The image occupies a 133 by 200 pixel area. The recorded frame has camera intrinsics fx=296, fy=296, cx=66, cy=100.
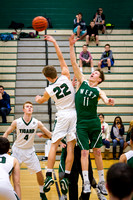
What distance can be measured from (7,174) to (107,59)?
8.93m

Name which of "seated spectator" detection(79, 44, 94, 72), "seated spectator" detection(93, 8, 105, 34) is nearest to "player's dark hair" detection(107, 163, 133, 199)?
"seated spectator" detection(79, 44, 94, 72)

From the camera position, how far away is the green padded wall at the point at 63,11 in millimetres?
14750

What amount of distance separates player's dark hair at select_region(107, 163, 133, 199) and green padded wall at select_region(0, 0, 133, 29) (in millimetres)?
13624

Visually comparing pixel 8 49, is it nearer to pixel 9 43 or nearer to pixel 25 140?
pixel 9 43

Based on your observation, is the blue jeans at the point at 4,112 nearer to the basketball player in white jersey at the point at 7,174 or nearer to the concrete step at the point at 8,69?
the concrete step at the point at 8,69

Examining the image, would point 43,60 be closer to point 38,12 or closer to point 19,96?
point 19,96

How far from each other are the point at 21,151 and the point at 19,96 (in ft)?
19.2

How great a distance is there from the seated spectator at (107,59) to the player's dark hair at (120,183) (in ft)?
33.0

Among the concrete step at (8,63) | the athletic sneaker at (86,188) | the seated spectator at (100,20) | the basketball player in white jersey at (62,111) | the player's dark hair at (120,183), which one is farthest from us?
the seated spectator at (100,20)

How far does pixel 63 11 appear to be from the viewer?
15.0 metres

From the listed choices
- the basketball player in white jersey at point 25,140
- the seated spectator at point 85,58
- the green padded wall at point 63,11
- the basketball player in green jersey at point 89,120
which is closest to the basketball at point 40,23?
the basketball player in green jersey at point 89,120

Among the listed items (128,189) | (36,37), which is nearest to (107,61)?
(36,37)

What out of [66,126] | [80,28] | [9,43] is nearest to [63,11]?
[80,28]

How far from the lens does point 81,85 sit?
15.9 ft
